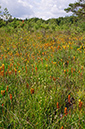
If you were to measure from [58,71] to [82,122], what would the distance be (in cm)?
144

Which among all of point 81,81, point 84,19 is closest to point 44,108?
point 81,81

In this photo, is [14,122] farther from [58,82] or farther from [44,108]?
[58,82]

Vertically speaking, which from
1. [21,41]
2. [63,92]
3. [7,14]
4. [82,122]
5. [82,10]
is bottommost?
[82,122]

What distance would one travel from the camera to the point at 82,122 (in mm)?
1413

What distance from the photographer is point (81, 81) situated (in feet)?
7.43

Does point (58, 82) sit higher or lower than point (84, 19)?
lower

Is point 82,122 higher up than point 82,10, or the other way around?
point 82,10

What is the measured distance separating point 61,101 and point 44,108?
0.30 meters

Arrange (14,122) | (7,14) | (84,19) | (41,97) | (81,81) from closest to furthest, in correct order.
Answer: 1. (14,122)
2. (41,97)
3. (81,81)
4. (7,14)
5. (84,19)

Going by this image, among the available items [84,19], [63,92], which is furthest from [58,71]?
[84,19]

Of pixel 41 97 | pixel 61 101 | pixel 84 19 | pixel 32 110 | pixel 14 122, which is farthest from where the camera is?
pixel 84 19

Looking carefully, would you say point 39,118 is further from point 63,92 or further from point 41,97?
point 63,92

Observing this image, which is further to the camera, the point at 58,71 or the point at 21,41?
the point at 21,41

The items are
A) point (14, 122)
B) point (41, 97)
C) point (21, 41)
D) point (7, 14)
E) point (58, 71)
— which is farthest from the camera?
point (7, 14)
